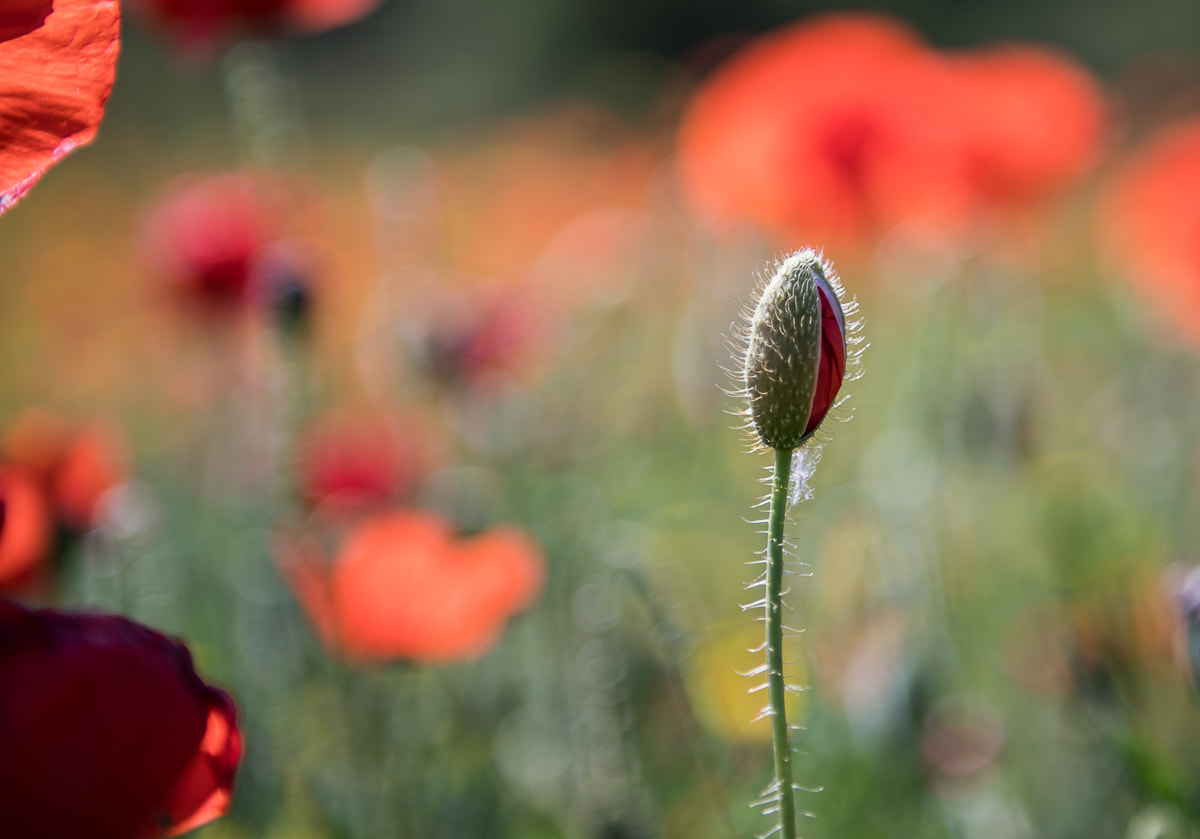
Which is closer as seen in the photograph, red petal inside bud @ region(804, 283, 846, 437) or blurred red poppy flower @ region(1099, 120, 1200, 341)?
red petal inside bud @ region(804, 283, 846, 437)

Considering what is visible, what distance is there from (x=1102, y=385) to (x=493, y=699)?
54.0 inches

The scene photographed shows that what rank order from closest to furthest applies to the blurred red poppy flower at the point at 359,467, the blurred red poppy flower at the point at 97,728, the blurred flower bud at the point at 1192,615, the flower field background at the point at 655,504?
the blurred red poppy flower at the point at 97,728 < the blurred flower bud at the point at 1192,615 < the flower field background at the point at 655,504 < the blurred red poppy flower at the point at 359,467

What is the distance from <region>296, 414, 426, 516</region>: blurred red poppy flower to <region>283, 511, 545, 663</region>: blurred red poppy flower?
10 cm

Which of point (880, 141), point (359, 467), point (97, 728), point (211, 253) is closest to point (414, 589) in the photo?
point (359, 467)

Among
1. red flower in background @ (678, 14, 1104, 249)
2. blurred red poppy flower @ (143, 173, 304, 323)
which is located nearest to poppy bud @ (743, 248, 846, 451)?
red flower in background @ (678, 14, 1104, 249)

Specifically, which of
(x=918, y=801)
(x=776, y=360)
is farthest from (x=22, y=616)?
(x=918, y=801)

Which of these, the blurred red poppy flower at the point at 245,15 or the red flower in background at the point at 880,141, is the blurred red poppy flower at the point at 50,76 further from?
the red flower in background at the point at 880,141

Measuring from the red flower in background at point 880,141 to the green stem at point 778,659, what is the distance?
2.67ft

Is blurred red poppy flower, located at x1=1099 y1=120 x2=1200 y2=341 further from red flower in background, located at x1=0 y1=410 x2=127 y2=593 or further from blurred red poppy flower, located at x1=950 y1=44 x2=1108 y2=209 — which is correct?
red flower in background, located at x1=0 y1=410 x2=127 y2=593

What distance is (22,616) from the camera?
345 millimetres

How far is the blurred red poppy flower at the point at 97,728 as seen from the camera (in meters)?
0.34

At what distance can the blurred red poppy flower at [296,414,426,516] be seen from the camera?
43.9 inches

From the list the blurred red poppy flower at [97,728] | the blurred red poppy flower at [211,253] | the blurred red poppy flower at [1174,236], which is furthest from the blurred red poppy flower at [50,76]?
the blurred red poppy flower at [1174,236]

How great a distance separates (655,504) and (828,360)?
1.14m
